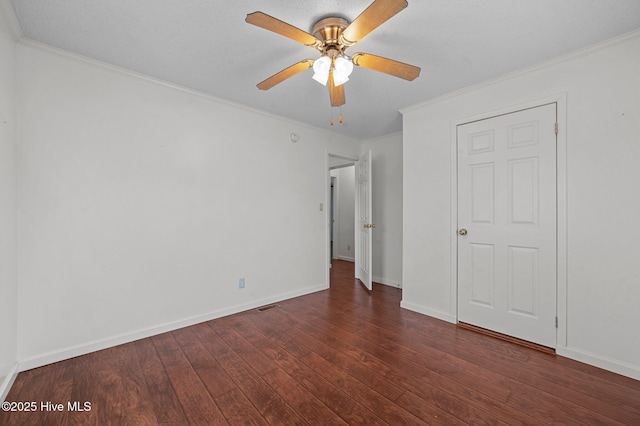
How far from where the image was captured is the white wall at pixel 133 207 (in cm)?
206

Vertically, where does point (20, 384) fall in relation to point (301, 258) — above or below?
below

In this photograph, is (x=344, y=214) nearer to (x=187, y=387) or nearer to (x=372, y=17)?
(x=187, y=387)

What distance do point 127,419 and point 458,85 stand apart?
11.9ft

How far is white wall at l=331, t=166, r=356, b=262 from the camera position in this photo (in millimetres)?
6410

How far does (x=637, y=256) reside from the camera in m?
1.94

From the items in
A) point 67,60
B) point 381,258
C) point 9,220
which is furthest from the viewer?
point 381,258

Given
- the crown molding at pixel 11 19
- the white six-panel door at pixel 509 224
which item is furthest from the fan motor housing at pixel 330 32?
the crown molding at pixel 11 19

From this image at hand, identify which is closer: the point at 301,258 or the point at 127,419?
the point at 127,419

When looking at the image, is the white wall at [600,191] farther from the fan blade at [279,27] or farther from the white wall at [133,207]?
the white wall at [133,207]

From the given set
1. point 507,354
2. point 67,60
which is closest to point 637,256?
point 507,354

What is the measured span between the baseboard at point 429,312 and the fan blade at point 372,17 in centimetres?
274

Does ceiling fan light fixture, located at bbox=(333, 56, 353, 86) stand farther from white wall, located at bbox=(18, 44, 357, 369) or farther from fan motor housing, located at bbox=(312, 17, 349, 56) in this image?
white wall, located at bbox=(18, 44, 357, 369)

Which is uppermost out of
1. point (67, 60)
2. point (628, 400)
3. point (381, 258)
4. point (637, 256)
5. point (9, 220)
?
point (67, 60)

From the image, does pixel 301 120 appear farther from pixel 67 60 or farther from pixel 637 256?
pixel 637 256
